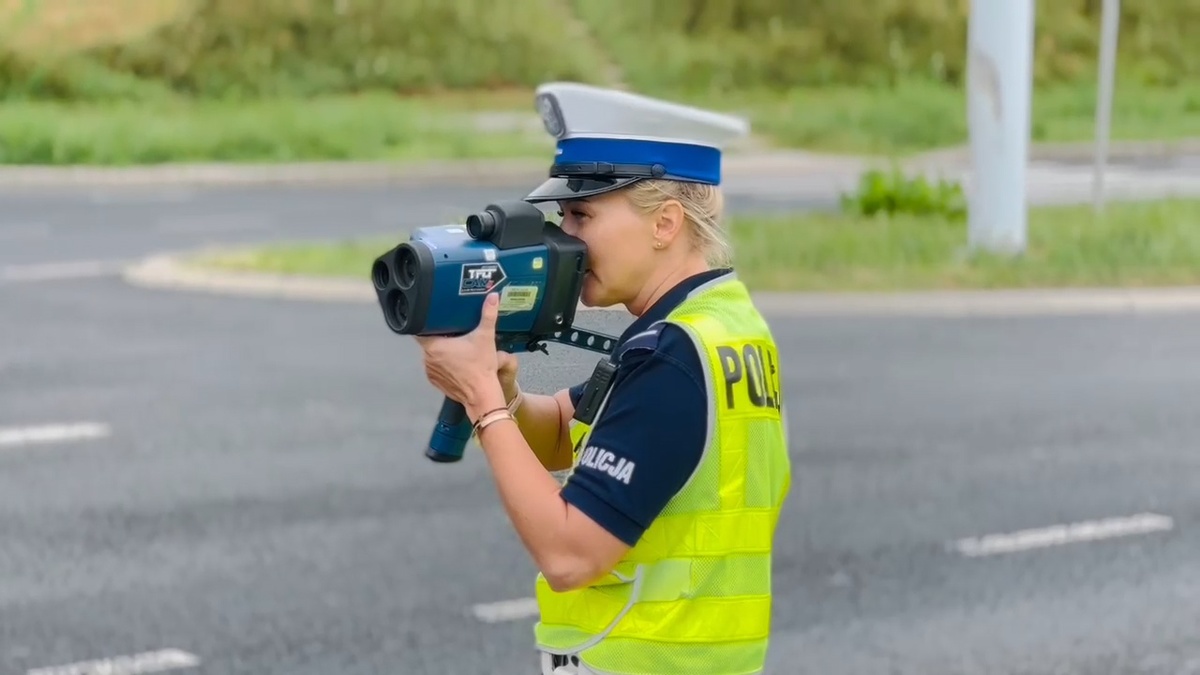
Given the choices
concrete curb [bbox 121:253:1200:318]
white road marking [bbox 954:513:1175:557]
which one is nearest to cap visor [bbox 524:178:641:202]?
white road marking [bbox 954:513:1175:557]

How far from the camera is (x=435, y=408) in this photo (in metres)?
10.5

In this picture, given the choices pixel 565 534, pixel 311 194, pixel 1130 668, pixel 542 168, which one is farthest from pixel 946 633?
pixel 542 168

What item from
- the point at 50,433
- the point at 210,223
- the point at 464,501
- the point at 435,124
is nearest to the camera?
the point at 464,501

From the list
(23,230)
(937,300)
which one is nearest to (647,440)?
(937,300)

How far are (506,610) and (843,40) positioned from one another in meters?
33.1

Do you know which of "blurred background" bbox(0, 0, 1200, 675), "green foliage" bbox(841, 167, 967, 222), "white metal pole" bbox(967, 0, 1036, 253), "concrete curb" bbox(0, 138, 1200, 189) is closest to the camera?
"blurred background" bbox(0, 0, 1200, 675)

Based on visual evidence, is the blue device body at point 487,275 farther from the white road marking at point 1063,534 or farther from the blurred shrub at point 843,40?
the blurred shrub at point 843,40

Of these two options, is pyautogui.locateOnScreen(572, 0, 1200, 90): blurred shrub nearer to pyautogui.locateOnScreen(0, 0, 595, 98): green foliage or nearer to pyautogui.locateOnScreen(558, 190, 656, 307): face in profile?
pyautogui.locateOnScreen(0, 0, 595, 98): green foliage

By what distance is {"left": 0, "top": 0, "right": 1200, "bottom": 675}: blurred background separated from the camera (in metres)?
6.64

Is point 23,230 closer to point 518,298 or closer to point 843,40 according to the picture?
point 518,298

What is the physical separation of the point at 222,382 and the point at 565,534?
8.71 meters

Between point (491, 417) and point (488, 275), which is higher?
point (488, 275)

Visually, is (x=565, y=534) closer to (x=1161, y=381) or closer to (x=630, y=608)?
(x=630, y=608)

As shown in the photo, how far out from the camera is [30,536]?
7668 mm
